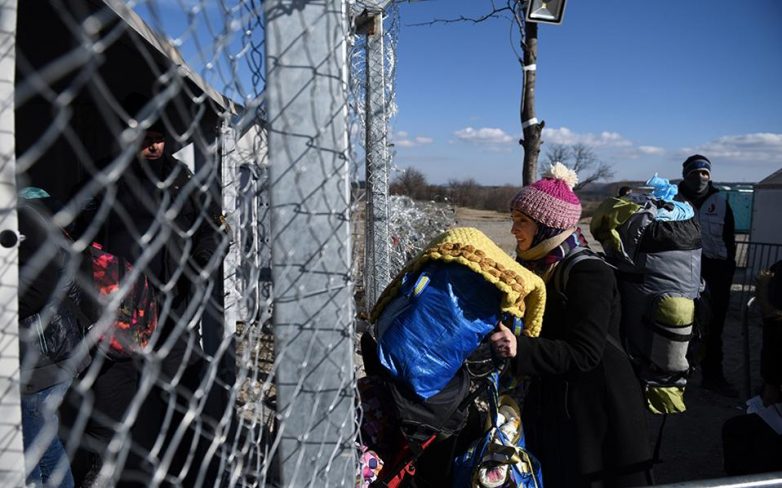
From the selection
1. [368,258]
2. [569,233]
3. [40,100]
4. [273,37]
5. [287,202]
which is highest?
[40,100]

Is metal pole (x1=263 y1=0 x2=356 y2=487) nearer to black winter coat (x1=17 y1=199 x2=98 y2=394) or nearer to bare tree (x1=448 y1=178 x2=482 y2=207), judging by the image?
black winter coat (x1=17 y1=199 x2=98 y2=394)

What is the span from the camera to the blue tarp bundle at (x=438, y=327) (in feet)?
5.16

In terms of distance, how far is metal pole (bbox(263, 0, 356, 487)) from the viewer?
2.99ft

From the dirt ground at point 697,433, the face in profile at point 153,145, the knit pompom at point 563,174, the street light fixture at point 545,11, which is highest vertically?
the street light fixture at point 545,11

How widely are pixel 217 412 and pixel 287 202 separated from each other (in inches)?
116

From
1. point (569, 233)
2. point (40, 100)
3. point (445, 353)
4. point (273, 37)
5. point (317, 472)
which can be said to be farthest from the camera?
point (40, 100)

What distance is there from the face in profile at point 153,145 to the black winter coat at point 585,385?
191 cm

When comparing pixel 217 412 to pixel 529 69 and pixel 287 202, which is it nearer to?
pixel 287 202

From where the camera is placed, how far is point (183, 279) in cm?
281

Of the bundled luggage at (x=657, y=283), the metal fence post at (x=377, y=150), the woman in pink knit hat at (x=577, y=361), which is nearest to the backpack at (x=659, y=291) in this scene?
the bundled luggage at (x=657, y=283)

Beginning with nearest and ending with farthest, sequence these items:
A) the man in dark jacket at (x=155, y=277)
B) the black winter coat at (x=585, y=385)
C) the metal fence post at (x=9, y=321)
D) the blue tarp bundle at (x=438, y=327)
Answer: the metal fence post at (x=9, y=321) < the blue tarp bundle at (x=438, y=327) < the black winter coat at (x=585, y=385) < the man in dark jacket at (x=155, y=277)

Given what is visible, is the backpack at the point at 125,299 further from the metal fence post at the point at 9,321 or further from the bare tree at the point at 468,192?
the bare tree at the point at 468,192

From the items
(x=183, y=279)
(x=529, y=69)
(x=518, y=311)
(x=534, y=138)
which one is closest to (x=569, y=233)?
(x=518, y=311)

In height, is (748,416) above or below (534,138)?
below
